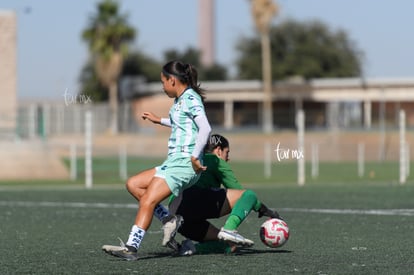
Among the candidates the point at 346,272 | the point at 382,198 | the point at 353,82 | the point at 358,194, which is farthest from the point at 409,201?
the point at 353,82

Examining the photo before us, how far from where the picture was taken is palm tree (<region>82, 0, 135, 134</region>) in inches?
2840

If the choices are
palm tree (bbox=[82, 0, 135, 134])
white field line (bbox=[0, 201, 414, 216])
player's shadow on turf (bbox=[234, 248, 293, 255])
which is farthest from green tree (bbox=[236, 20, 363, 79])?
player's shadow on turf (bbox=[234, 248, 293, 255])

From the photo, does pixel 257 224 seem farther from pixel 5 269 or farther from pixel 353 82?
pixel 353 82

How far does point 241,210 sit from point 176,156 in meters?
0.88

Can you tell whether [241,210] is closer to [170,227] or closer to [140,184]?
[170,227]

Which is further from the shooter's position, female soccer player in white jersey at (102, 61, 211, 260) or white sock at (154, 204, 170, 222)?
A: white sock at (154, 204, 170, 222)

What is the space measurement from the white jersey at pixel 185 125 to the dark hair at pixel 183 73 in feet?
0.46

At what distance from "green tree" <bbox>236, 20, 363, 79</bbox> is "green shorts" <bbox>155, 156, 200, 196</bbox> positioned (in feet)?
291

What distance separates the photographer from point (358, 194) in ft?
71.8

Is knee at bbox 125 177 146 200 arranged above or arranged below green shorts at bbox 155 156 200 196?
below

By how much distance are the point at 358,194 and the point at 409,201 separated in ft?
9.71

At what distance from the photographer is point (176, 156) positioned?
979cm

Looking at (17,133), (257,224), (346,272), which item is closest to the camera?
(346,272)

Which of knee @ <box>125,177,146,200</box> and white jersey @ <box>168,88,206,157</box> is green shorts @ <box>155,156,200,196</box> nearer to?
white jersey @ <box>168,88,206,157</box>
